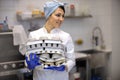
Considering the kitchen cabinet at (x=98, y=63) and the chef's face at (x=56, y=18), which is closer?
the chef's face at (x=56, y=18)

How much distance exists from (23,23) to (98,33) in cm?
175

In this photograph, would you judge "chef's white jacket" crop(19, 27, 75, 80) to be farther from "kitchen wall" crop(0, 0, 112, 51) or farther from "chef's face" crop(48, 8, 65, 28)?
"kitchen wall" crop(0, 0, 112, 51)

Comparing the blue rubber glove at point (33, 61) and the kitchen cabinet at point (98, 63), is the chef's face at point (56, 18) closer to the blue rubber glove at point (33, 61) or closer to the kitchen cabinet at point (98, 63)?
the blue rubber glove at point (33, 61)

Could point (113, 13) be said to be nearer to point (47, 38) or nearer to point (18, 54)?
point (18, 54)

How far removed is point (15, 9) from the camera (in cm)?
344

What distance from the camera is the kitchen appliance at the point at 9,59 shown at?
2.80 m

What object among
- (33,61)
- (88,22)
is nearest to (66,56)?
(33,61)

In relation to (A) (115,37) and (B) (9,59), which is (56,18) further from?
(A) (115,37)

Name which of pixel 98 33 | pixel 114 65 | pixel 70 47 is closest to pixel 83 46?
pixel 98 33

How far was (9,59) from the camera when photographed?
2.85 metres

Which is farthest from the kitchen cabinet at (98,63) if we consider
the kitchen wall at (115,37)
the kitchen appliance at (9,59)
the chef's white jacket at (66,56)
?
the chef's white jacket at (66,56)

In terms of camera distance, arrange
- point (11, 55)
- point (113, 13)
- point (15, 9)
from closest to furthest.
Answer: point (11, 55) → point (15, 9) → point (113, 13)

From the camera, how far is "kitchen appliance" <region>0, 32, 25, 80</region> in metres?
2.80

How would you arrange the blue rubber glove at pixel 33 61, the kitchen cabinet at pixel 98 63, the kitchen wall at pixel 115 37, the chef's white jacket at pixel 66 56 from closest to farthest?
the blue rubber glove at pixel 33 61, the chef's white jacket at pixel 66 56, the kitchen cabinet at pixel 98 63, the kitchen wall at pixel 115 37
